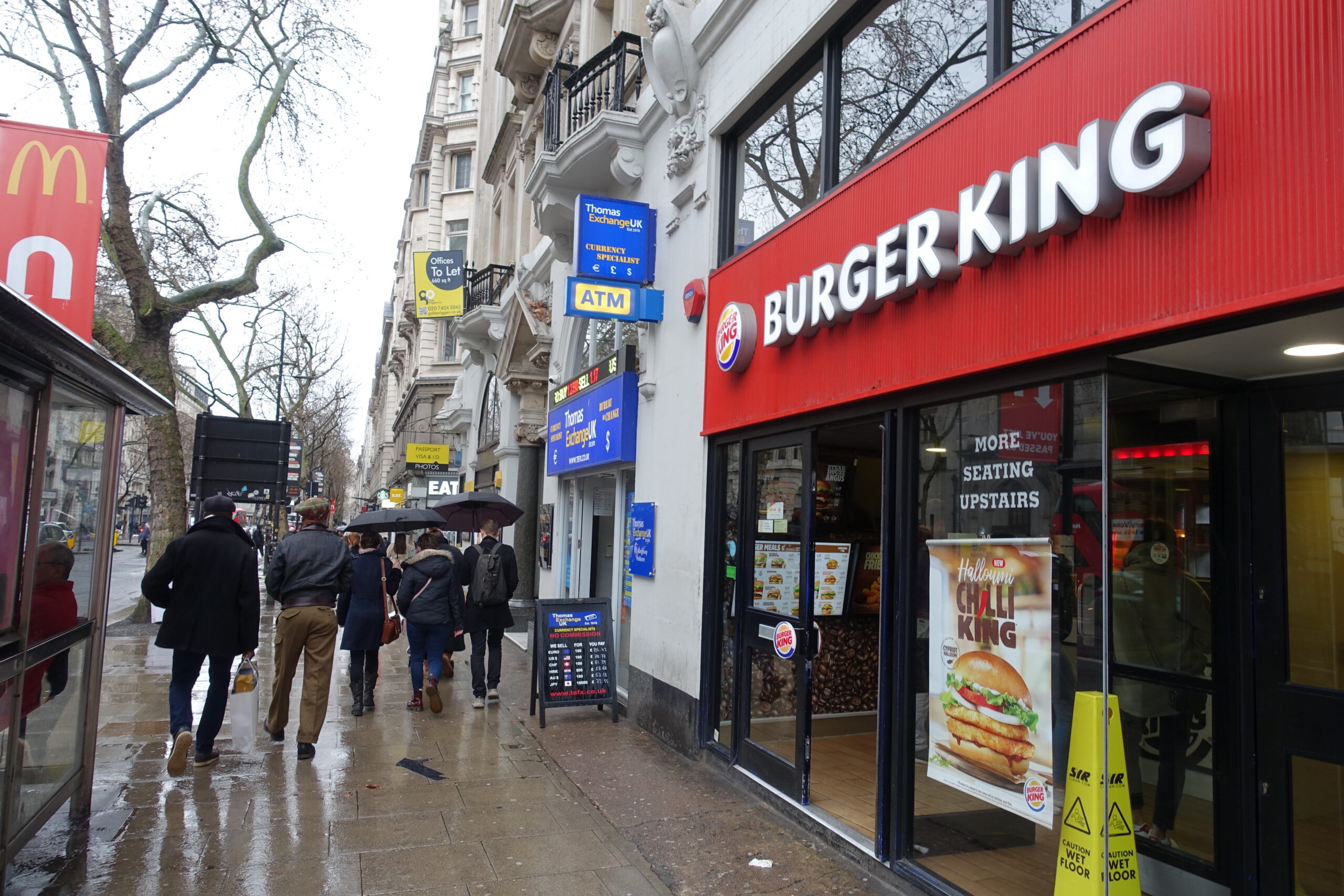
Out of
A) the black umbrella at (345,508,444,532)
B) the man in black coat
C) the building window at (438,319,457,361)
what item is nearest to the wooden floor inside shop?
the man in black coat

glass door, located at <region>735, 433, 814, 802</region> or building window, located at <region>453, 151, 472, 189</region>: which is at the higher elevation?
building window, located at <region>453, 151, 472, 189</region>

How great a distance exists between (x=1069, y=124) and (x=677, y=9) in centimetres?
520

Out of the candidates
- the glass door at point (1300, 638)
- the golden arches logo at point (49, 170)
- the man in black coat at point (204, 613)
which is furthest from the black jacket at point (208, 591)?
the glass door at point (1300, 638)

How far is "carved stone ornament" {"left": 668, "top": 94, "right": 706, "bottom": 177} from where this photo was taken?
7949 mm

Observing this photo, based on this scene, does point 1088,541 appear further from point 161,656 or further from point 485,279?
point 485,279

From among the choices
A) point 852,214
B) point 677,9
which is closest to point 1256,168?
point 852,214

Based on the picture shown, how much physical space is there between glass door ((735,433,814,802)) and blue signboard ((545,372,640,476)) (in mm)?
2480

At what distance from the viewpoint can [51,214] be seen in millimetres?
6383

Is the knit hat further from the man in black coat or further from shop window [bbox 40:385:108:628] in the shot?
shop window [bbox 40:385:108:628]

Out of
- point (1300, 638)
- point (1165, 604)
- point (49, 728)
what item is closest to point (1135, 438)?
point (1165, 604)

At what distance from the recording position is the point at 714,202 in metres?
7.70

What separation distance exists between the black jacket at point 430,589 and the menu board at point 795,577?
3669 millimetres

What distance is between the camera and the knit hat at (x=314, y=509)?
24.0 ft

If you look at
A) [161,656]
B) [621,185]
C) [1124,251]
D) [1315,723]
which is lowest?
[161,656]
